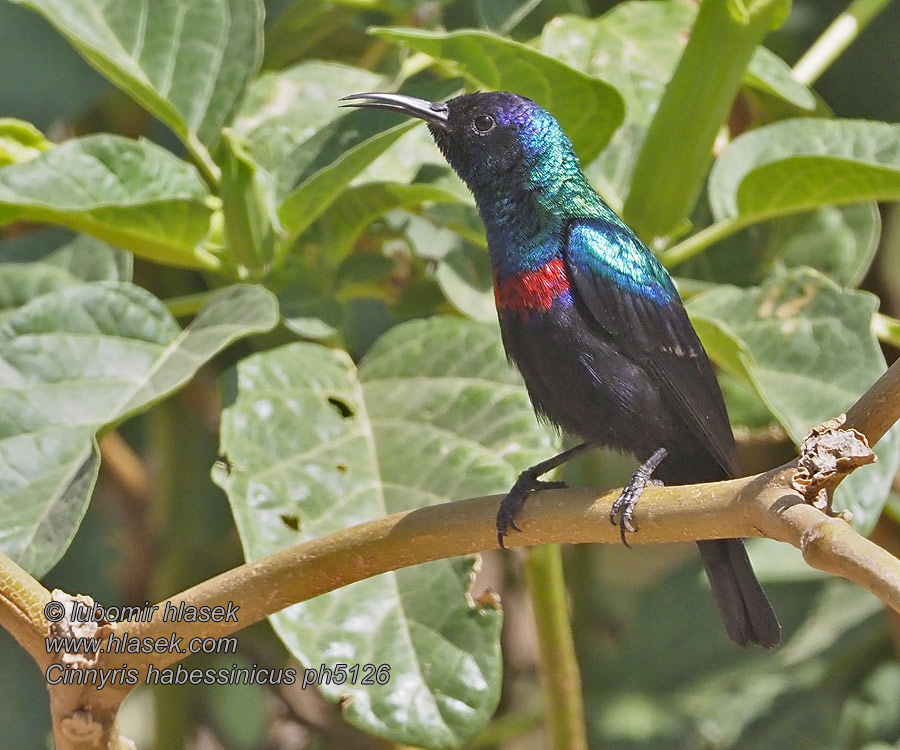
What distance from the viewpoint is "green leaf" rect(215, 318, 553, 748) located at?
6.13 ft

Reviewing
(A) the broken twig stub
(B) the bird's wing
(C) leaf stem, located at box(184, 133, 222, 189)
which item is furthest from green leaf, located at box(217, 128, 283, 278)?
(A) the broken twig stub

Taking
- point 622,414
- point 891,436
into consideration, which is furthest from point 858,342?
point 622,414

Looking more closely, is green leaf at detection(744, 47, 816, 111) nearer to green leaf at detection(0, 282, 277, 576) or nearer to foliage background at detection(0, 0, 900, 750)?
foliage background at detection(0, 0, 900, 750)

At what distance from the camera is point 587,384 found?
7.27 ft

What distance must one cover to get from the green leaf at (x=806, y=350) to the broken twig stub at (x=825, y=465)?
0.82 m

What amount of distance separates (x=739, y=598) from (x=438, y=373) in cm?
73

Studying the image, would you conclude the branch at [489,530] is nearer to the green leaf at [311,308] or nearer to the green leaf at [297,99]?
the green leaf at [311,308]

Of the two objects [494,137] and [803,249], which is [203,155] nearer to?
[494,137]

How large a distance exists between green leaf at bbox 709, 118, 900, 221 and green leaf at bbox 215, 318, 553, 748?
0.61 meters

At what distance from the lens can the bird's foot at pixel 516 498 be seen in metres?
1.61

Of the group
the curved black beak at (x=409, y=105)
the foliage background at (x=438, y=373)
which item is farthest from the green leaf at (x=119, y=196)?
the curved black beak at (x=409, y=105)

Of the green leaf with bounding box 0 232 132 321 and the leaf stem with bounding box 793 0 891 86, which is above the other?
the leaf stem with bounding box 793 0 891 86

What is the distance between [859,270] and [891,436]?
835 millimetres

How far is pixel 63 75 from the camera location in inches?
113
